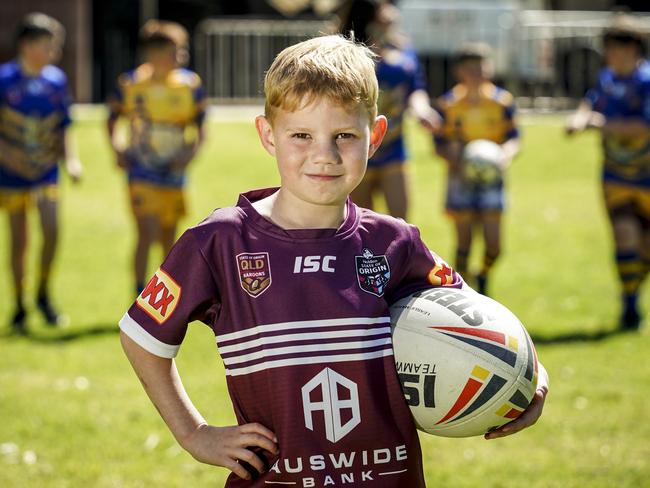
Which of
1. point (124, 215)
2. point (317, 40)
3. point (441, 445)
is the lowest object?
point (124, 215)

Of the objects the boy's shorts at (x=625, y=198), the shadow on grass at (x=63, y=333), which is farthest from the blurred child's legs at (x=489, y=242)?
the shadow on grass at (x=63, y=333)

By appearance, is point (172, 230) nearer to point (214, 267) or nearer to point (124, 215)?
point (124, 215)

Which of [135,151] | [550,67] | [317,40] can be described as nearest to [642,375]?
[135,151]

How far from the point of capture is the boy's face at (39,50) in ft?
31.7

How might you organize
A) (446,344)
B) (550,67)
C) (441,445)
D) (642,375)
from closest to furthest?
(446,344), (441,445), (642,375), (550,67)

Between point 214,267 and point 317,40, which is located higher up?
point 317,40

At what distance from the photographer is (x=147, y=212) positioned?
9922 millimetres

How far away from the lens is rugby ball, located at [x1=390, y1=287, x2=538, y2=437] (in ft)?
A: 11.0

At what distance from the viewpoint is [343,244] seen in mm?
3348

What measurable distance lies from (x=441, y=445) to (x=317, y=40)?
3495 millimetres

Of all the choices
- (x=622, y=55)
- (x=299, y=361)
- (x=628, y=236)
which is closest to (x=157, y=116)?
(x=622, y=55)

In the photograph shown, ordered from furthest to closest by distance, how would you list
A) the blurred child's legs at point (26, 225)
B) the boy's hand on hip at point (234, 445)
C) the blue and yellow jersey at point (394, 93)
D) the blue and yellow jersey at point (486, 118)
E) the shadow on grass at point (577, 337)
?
the blue and yellow jersey at point (486, 118), the blue and yellow jersey at point (394, 93), the blurred child's legs at point (26, 225), the shadow on grass at point (577, 337), the boy's hand on hip at point (234, 445)

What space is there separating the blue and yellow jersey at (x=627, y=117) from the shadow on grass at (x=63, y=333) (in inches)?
163

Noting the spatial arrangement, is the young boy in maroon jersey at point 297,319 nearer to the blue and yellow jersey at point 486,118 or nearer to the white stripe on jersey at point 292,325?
the white stripe on jersey at point 292,325
